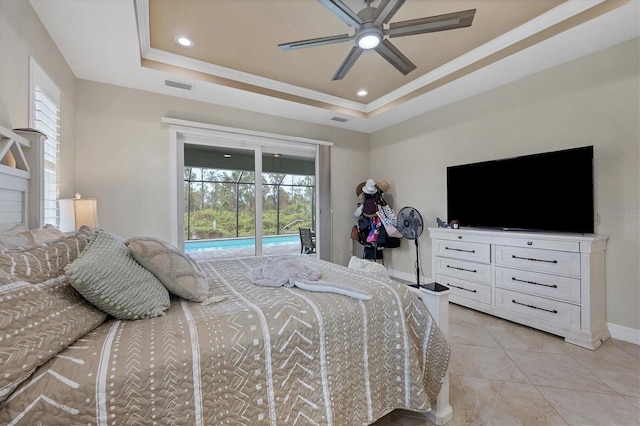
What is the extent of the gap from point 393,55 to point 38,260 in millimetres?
2457

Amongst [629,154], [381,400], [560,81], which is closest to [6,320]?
[381,400]

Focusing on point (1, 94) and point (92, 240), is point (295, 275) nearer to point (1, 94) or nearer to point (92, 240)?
point (92, 240)

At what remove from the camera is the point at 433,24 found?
1802 millimetres

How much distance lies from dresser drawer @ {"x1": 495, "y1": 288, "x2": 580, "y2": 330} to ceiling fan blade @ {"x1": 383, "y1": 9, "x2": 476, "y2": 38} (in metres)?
2.41

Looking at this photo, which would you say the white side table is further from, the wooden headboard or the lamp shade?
the lamp shade

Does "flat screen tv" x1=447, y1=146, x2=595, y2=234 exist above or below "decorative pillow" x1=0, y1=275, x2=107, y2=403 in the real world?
above

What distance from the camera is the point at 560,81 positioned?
266cm

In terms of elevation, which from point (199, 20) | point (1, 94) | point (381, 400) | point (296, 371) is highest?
point (199, 20)

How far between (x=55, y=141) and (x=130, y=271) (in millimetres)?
2122

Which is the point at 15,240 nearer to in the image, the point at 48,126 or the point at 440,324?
the point at 48,126

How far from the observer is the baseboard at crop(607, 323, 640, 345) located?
227cm

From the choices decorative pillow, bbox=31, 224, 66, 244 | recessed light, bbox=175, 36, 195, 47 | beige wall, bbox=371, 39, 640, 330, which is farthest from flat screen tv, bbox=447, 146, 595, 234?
decorative pillow, bbox=31, 224, 66, 244

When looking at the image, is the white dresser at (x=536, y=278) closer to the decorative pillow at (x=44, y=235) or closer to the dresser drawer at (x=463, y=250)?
the dresser drawer at (x=463, y=250)

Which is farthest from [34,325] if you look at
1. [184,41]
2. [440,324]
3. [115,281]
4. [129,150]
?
[129,150]
